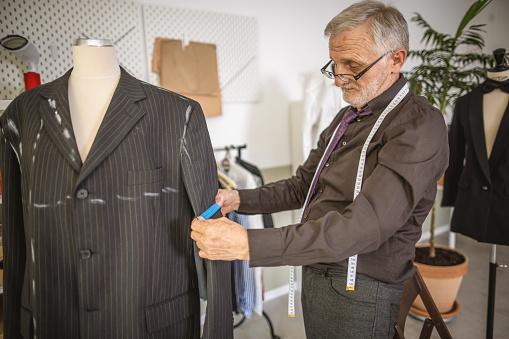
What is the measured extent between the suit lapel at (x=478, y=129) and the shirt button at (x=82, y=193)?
2294 mm

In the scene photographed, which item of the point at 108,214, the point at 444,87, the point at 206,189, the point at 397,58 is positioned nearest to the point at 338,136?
the point at 397,58

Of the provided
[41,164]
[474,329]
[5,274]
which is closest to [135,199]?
[41,164]

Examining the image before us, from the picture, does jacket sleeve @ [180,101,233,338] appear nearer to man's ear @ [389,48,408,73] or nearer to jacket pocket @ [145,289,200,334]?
jacket pocket @ [145,289,200,334]

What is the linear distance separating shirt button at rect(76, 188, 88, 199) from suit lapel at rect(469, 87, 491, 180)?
7.53ft

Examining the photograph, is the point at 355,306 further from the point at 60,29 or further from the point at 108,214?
the point at 60,29

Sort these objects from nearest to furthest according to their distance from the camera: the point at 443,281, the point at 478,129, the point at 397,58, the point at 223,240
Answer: the point at 223,240, the point at 397,58, the point at 478,129, the point at 443,281

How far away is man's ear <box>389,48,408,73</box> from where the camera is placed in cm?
116

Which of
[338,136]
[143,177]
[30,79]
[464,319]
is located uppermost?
[30,79]

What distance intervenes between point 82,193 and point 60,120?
245mm

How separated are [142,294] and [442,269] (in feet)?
7.53

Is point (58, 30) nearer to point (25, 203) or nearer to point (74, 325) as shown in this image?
point (25, 203)

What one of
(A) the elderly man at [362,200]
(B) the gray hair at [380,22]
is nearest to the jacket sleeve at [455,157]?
(A) the elderly man at [362,200]

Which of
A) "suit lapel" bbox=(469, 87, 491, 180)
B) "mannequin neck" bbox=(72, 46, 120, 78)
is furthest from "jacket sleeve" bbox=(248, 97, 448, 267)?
"suit lapel" bbox=(469, 87, 491, 180)

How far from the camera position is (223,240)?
0.92 m
